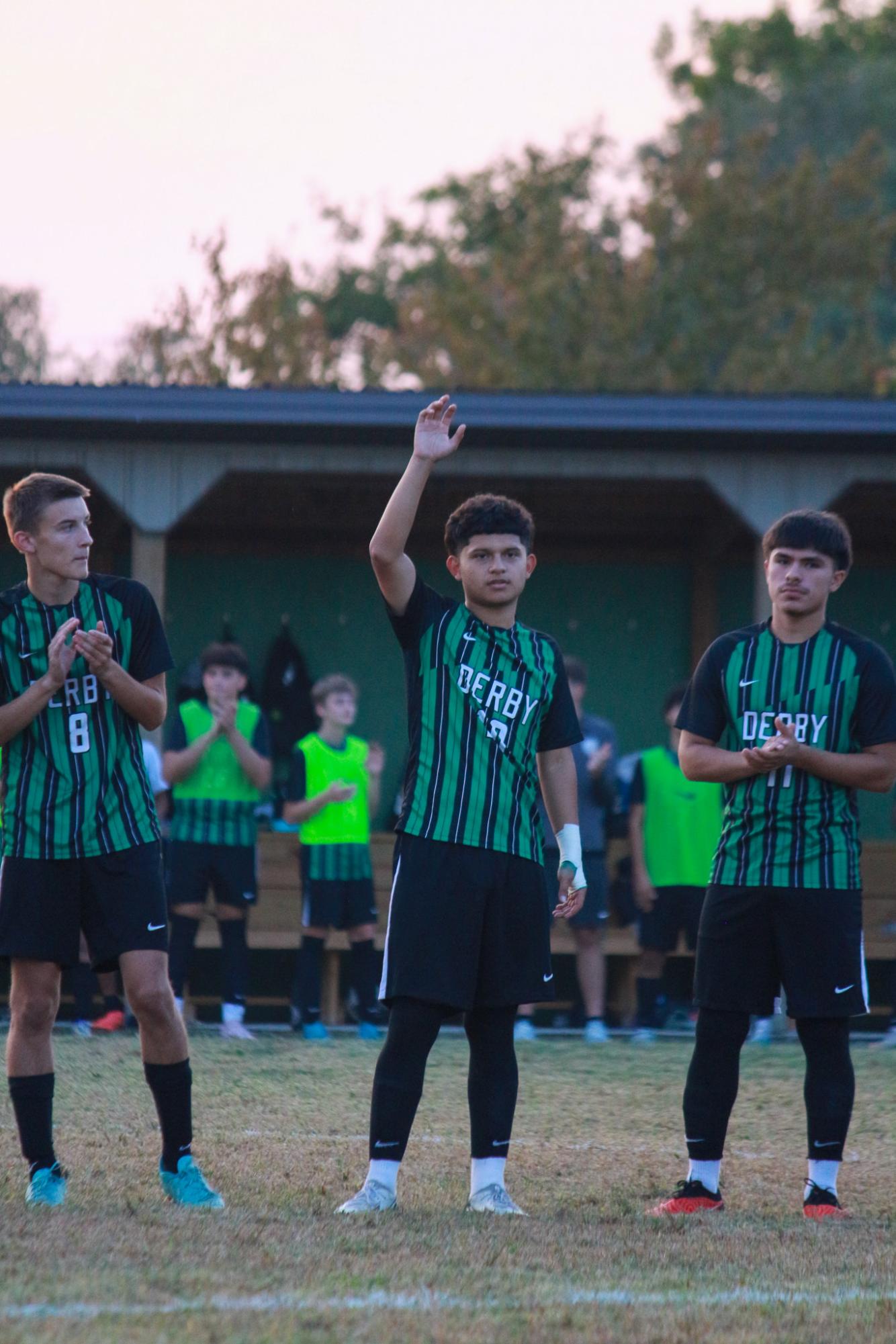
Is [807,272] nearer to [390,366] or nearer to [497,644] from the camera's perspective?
[390,366]

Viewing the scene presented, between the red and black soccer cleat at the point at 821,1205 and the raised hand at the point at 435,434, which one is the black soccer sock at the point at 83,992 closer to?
the red and black soccer cleat at the point at 821,1205

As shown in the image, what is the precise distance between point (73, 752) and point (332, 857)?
5.09 meters

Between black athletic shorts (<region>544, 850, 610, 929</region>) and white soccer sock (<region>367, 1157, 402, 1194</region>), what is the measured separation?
5178 millimetres

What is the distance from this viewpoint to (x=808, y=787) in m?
4.60

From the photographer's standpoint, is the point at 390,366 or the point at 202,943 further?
the point at 390,366

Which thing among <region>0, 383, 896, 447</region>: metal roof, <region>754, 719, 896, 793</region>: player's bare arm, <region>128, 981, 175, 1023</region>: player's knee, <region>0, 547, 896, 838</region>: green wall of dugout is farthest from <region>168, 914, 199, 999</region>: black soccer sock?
<region>754, 719, 896, 793</region>: player's bare arm

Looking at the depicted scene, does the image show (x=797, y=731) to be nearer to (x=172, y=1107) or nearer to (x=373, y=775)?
(x=172, y=1107)

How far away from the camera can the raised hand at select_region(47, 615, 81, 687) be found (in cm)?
418

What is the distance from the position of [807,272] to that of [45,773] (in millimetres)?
26311

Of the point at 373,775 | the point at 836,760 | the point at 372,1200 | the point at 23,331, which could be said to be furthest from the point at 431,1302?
the point at 23,331

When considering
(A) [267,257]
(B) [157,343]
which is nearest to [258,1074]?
(B) [157,343]

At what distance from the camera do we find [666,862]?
967cm

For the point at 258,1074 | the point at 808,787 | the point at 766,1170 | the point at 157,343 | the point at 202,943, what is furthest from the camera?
the point at 157,343

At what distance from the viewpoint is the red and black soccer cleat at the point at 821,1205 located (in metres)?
4.40
